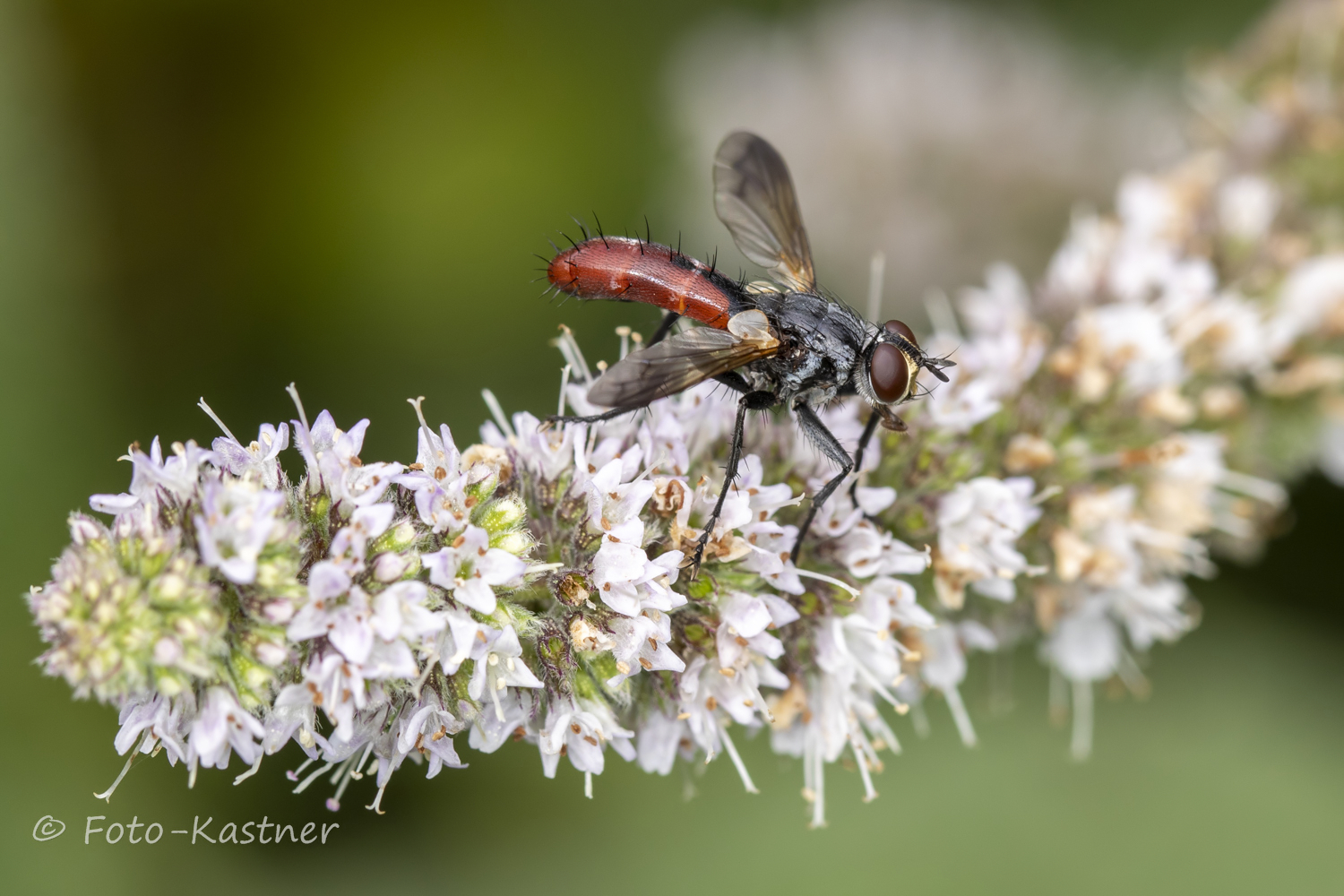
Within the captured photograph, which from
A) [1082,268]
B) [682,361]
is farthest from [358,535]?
[1082,268]

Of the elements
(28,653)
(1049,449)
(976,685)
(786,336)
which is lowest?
(976,685)

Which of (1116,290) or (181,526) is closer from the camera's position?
(181,526)

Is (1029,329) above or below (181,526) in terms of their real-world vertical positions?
below

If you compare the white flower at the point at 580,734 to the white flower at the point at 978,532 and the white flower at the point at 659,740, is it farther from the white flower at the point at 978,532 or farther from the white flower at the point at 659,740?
the white flower at the point at 978,532

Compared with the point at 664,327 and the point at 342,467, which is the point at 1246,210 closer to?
the point at 664,327

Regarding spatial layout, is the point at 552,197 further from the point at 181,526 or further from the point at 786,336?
the point at 181,526

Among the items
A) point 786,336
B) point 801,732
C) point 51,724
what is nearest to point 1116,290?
Result: point 786,336

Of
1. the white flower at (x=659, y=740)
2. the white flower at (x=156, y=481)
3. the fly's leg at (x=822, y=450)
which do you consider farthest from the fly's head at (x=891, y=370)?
the white flower at (x=156, y=481)
